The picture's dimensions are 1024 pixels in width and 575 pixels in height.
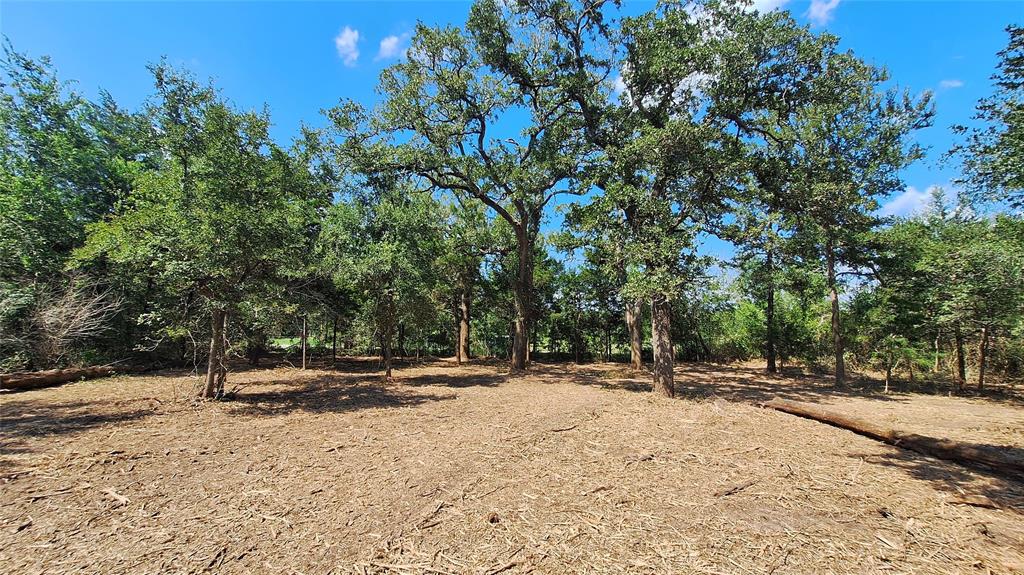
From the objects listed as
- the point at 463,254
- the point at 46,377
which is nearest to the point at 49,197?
the point at 46,377

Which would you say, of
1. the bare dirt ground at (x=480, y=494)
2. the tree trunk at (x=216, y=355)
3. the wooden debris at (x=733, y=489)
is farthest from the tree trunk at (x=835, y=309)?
the tree trunk at (x=216, y=355)

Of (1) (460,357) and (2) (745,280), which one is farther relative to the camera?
(1) (460,357)

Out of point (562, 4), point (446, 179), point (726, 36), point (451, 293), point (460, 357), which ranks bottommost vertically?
point (460, 357)

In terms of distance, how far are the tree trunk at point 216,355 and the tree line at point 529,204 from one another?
6 centimetres

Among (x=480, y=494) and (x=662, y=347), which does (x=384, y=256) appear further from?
(x=662, y=347)

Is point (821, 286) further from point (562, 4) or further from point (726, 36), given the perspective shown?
point (562, 4)

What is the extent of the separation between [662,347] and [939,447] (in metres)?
4.98

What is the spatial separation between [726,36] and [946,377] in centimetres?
1749

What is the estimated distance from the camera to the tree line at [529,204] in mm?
7680

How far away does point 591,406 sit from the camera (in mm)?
8516

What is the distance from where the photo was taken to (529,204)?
606 inches

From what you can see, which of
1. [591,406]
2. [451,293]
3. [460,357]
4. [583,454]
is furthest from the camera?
[460,357]

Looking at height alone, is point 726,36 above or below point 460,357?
above

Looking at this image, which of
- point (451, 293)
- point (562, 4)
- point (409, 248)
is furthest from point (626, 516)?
point (451, 293)
